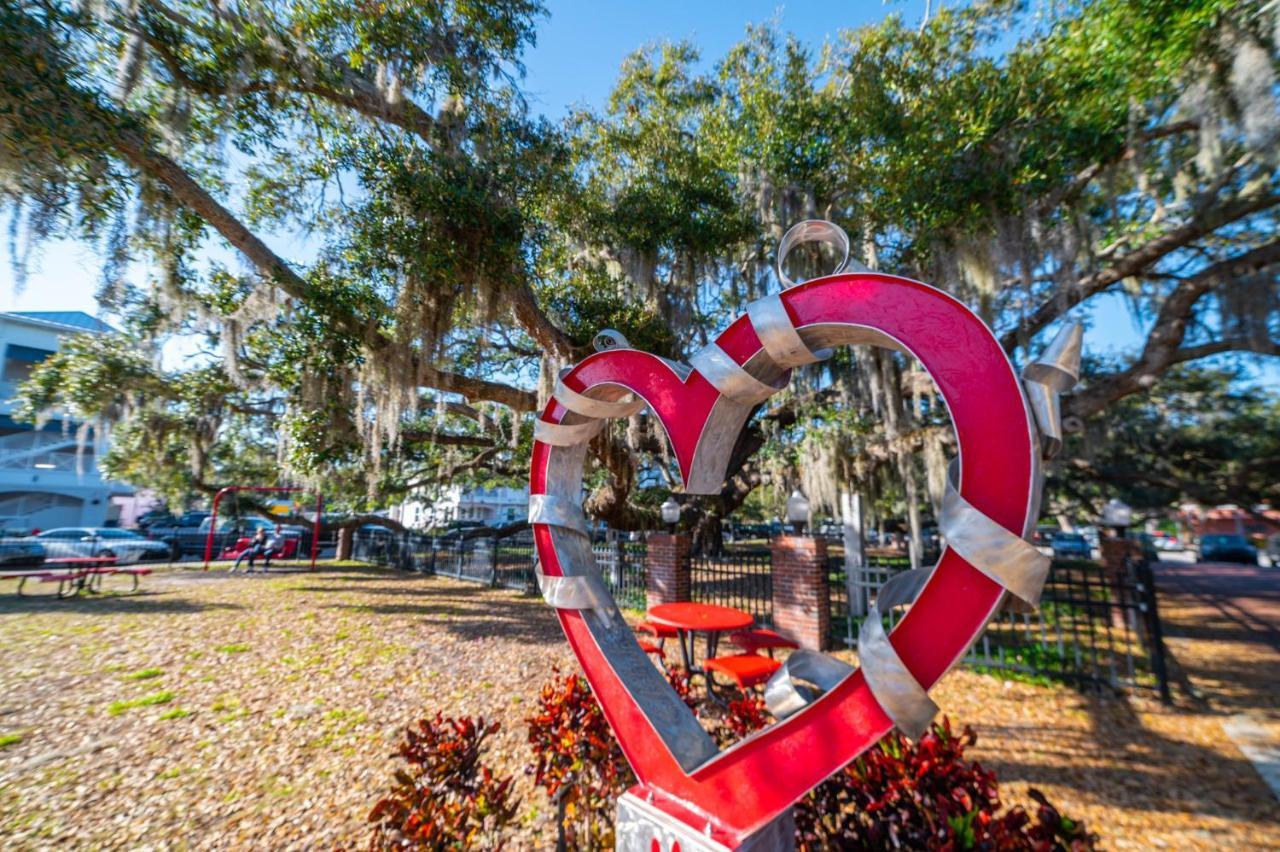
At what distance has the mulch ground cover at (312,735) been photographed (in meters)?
3.12

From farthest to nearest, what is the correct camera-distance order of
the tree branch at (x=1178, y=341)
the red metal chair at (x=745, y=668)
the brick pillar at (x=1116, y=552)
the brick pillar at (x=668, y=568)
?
1. the brick pillar at (x=668, y=568)
2. the brick pillar at (x=1116, y=552)
3. the tree branch at (x=1178, y=341)
4. the red metal chair at (x=745, y=668)

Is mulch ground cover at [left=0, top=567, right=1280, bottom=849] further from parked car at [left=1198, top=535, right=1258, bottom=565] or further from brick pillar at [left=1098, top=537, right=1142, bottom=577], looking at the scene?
parked car at [left=1198, top=535, right=1258, bottom=565]

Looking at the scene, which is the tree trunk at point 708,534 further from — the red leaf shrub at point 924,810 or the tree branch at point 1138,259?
the red leaf shrub at point 924,810

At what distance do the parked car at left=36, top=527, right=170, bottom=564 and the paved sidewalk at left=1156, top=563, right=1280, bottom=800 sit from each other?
23902mm

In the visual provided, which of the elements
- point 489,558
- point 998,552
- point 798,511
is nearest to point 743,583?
point 798,511

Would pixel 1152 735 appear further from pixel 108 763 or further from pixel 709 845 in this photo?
pixel 108 763

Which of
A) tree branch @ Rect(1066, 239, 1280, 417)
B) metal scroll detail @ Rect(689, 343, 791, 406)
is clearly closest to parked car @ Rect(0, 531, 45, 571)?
metal scroll detail @ Rect(689, 343, 791, 406)

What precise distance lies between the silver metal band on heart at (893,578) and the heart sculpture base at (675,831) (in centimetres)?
43

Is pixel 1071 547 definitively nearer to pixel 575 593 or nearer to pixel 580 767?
pixel 580 767

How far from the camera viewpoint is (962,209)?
6.83 m

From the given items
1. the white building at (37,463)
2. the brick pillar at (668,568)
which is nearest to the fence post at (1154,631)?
the brick pillar at (668,568)

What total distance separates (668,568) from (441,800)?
6054 mm

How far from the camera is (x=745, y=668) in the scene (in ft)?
14.1

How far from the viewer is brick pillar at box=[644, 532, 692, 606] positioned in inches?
317
